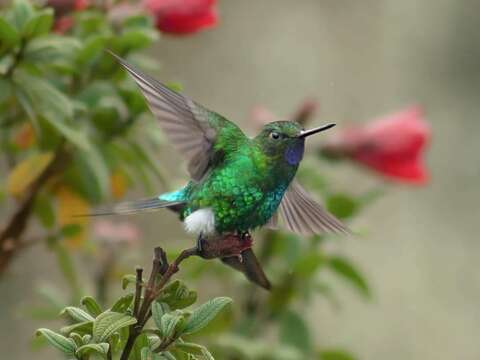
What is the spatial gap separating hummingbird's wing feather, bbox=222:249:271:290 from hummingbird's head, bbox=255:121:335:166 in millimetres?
164

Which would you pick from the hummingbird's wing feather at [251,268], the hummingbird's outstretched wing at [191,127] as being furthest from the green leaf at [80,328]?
the hummingbird's outstretched wing at [191,127]

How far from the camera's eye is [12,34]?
6.00 ft

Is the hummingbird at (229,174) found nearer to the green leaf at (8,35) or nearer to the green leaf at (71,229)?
the green leaf at (8,35)

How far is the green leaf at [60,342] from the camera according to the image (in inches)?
49.6

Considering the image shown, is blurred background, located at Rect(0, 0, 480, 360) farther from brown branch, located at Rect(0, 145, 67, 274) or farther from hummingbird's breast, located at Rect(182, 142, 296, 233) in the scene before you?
hummingbird's breast, located at Rect(182, 142, 296, 233)

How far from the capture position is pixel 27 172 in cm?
203

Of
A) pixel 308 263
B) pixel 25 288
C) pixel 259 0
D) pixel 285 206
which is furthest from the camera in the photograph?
pixel 259 0

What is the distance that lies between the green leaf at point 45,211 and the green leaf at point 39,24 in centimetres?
44

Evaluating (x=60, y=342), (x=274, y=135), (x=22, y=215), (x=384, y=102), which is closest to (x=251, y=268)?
(x=274, y=135)

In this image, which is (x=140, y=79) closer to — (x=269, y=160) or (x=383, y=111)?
(x=269, y=160)

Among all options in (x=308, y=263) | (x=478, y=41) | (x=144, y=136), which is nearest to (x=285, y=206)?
(x=144, y=136)

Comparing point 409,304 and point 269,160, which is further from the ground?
point 269,160

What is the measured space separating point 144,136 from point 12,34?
1.29 feet

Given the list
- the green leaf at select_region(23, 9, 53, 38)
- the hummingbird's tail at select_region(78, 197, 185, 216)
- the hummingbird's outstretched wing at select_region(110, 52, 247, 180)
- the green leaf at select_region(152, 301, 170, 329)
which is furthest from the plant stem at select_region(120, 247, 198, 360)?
the green leaf at select_region(23, 9, 53, 38)
